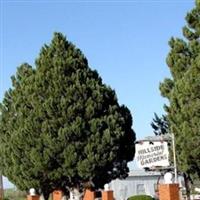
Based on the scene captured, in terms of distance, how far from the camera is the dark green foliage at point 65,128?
99.1ft

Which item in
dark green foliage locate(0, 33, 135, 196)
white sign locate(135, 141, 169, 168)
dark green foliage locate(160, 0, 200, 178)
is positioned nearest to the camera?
dark green foliage locate(160, 0, 200, 178)

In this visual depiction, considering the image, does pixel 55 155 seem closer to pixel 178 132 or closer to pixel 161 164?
pixel 161 164

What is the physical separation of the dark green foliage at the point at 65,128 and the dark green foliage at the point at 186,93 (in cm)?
486

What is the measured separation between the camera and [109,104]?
106ft

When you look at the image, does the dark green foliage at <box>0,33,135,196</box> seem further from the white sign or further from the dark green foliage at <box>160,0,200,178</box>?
the dark green foliage at <box>160,0,200,178</box>

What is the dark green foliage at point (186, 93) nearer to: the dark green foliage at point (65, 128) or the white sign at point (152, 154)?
the white sign at point (152, 154)

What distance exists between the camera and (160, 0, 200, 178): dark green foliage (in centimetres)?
2323

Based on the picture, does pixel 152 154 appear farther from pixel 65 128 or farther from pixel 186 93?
pixel 186 93

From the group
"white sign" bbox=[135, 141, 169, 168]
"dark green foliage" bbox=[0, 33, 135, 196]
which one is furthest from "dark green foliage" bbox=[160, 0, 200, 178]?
"dark green foliage" bbox=[0, 33, 135, 196]

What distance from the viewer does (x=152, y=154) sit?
28016mm

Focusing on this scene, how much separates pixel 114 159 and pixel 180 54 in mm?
7580

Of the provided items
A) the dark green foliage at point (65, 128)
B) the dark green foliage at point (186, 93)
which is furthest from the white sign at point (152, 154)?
the dark green foliage at point (65, 128)

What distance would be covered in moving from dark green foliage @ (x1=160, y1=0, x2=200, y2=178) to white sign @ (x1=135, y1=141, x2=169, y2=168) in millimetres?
1172

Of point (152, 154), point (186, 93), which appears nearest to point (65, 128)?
point (152, 154)
